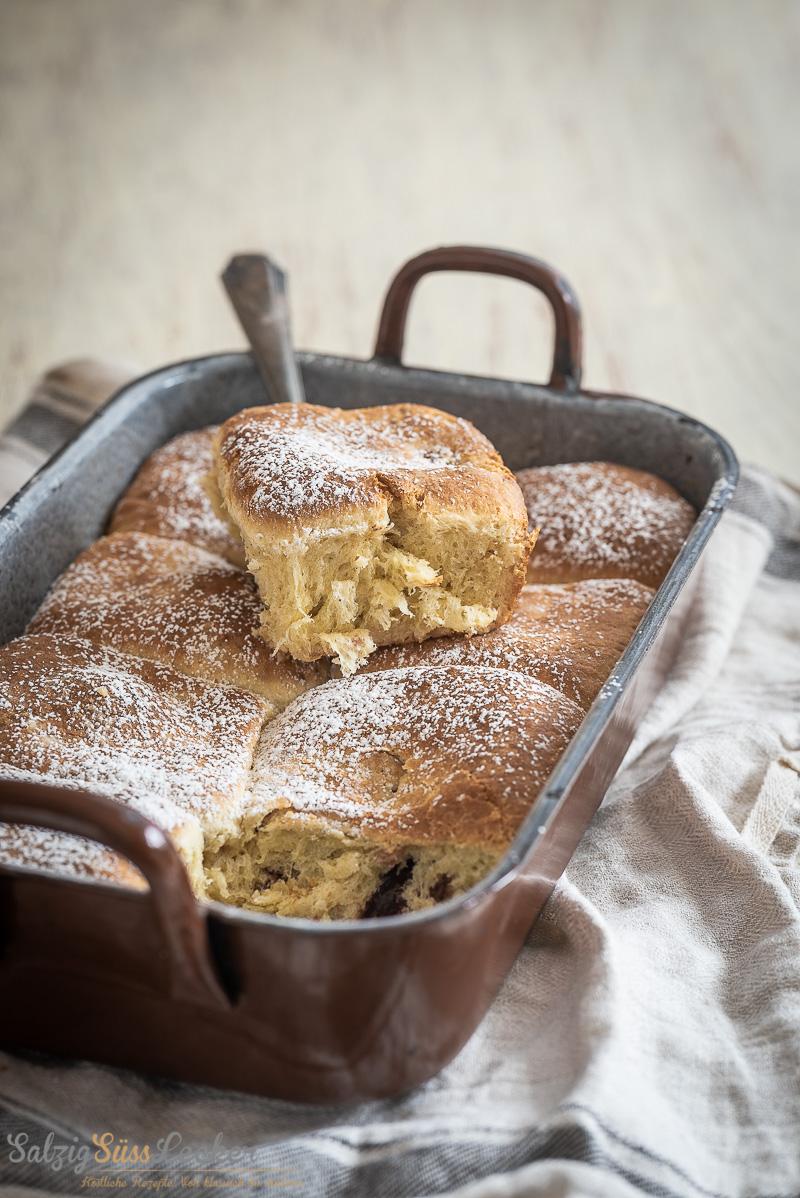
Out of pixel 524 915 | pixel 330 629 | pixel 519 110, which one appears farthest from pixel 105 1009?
pixel 519 110

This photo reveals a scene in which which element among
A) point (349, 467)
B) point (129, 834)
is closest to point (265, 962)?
point (129, 834)

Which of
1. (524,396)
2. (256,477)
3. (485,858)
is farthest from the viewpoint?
(524,396)

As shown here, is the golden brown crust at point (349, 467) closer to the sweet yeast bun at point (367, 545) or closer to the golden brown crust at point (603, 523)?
the sweet yeast bun at point (367, 545)

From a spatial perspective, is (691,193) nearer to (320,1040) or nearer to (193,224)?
(193,224)

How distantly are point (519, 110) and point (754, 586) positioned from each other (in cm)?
296

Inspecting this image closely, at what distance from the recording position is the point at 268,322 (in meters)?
2.76

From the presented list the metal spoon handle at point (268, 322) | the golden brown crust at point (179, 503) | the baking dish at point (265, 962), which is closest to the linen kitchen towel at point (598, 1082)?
the baking dish at point (265, 962)

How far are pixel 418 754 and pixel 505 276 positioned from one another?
1.20 m

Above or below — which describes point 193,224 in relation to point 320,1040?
above

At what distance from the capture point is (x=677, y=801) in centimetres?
216

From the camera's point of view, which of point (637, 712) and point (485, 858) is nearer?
point (485, 858)

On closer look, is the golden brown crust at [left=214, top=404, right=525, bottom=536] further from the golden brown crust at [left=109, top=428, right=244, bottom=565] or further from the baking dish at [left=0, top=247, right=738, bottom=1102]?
the baking dish at [left=0, top=247, right=738, bottom=1102]

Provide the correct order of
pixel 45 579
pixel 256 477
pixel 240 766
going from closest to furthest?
pixel 240 766, pixel 256 477, pixel 45 579

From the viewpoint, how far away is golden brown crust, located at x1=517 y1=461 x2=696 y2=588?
2363 millimetres
